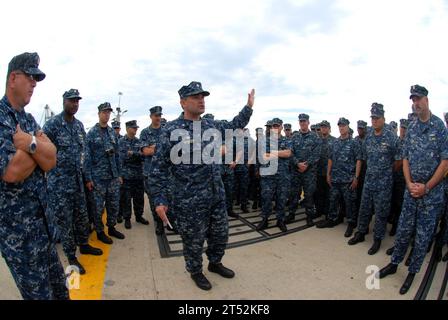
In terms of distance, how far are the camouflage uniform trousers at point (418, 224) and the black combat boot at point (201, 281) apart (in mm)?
2260

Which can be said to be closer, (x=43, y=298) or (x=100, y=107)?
(x=43, y=298)

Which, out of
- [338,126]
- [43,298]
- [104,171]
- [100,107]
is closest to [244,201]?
[338,126]

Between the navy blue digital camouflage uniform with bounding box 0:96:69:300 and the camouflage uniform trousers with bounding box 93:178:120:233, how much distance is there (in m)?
2.17

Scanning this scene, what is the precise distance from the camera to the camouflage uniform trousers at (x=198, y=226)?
282 cm

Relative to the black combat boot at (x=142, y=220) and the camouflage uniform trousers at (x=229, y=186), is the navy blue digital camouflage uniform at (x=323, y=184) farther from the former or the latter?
the black combat boot at (x=142, y=220)

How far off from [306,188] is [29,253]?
449cm

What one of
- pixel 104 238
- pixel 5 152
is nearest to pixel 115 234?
pixel 104 238

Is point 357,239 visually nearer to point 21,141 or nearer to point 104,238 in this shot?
point 104,238

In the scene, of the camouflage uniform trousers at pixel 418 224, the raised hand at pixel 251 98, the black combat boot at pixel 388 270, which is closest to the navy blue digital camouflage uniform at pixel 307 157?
the black combat boot at pixel 388 270

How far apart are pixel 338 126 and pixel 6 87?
4915 millimetres

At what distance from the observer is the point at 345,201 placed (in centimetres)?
479

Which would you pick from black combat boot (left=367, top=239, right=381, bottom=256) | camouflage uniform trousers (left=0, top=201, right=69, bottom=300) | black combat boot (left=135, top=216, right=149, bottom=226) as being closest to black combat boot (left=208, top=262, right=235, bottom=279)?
camouflage uniform trousers (left=0, top=201, right=69, bottom=300)
